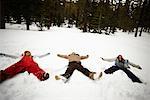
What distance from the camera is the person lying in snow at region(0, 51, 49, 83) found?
192 inches

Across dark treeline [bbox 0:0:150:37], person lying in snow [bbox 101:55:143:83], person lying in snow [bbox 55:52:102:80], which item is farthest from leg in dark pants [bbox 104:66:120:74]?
dark treeline [bbox 0:0:150:37]

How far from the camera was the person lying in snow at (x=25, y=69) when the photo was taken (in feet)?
16.0

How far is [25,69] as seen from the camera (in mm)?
5375

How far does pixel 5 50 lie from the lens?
7020mm

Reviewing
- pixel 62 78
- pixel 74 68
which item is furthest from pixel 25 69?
pixel 74 68

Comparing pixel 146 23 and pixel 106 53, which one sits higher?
pixel 146 23

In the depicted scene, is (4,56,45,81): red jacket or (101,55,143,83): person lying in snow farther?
(101,55,143,83): person lying in snow

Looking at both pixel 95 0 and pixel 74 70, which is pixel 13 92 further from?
pixel 95 0

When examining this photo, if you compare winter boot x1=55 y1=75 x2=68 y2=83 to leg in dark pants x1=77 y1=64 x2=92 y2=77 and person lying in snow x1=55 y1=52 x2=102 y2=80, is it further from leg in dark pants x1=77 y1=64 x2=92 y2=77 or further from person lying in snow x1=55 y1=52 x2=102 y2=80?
leg in dark pants x1=77 y1=64 x2=92 y2=77

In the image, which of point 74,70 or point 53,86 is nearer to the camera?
point 53,86

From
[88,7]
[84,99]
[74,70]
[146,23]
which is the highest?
[88,7]

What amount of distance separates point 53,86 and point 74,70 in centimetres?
112

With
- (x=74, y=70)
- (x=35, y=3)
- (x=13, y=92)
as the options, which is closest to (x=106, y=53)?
(x=74, y=70)

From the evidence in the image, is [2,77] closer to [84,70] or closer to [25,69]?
[25,69]
